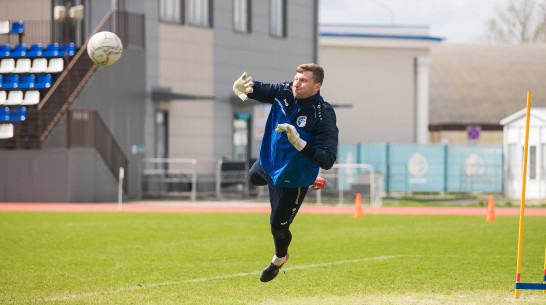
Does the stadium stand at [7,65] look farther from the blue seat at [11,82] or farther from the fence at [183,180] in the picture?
the fence at [183,180]

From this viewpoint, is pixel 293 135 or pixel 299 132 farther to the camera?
pixel 299 132

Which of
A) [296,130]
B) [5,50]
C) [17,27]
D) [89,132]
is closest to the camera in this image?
[296,130]

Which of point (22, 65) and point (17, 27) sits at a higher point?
point (17, 27)

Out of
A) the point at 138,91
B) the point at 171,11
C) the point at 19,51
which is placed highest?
the point at 171,11

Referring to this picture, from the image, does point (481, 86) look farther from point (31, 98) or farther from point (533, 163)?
point (31, 98)

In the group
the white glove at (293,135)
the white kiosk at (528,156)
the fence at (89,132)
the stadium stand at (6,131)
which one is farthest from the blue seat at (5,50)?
the white glove at (293,135)

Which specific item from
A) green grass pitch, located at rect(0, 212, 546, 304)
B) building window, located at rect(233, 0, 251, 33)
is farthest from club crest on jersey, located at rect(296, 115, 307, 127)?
building window, located at rect(233, 0, 251, 33)

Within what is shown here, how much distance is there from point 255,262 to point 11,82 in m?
19.9

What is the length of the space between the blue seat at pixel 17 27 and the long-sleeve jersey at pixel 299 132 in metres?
24.1

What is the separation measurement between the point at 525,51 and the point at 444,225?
56.1m

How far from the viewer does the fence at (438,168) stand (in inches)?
1391

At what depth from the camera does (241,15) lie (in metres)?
37.1

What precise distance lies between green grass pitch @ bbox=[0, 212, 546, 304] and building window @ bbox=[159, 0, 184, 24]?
1430 centimetres

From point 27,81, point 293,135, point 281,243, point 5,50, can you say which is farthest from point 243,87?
point 5,50
